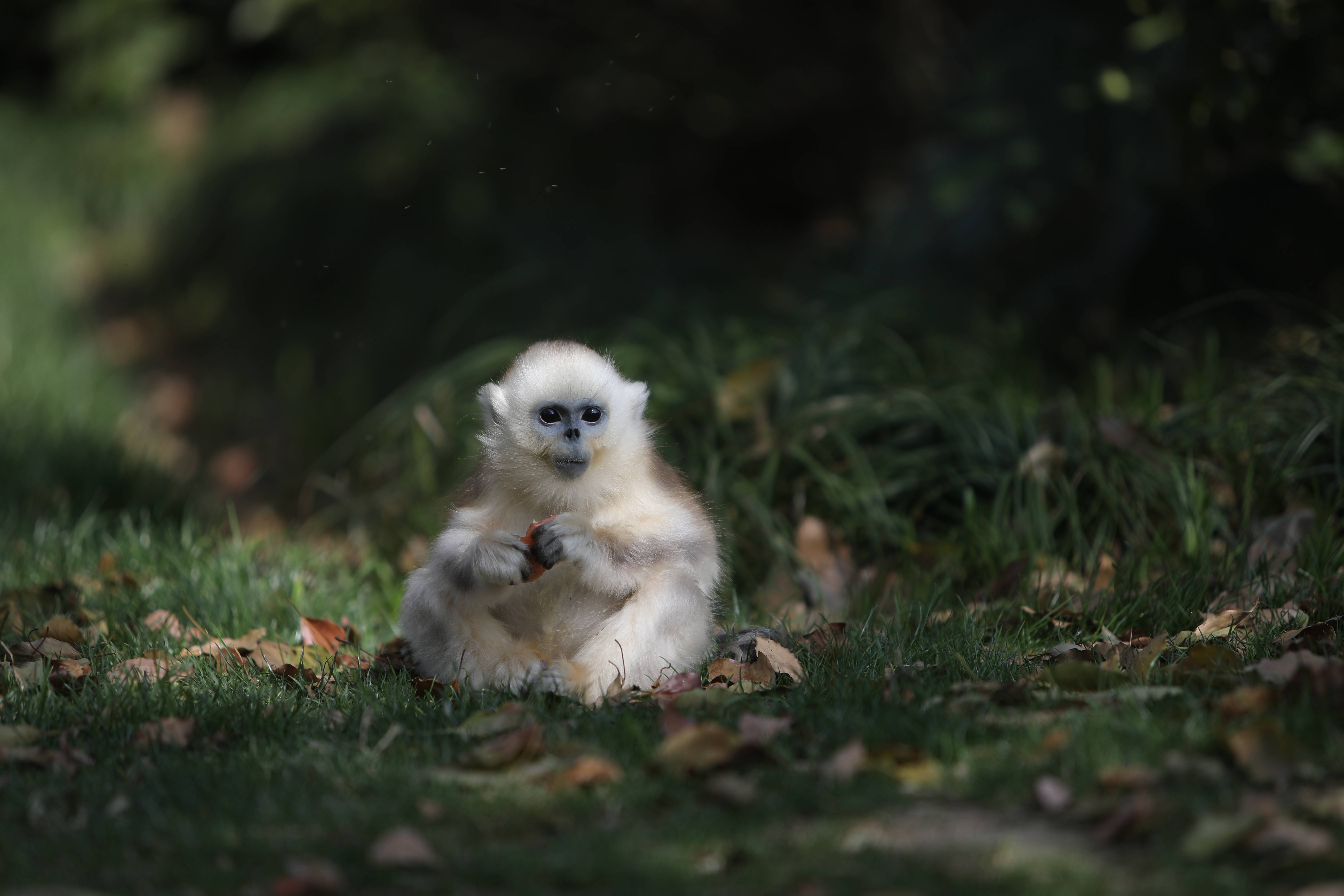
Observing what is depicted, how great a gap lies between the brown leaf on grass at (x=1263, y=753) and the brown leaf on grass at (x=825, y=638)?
4.04ft

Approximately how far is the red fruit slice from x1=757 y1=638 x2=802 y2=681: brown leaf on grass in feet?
2.05

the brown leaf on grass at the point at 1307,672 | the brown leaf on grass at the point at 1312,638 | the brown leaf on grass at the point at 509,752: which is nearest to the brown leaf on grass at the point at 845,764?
the brown leaf on grass at the point at 509,752

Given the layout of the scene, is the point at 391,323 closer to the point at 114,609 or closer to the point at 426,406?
the point at 426,406

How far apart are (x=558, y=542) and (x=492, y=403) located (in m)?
0.53

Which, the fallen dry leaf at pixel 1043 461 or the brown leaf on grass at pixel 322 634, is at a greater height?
the fallen dry leaf at pixel 1043 461

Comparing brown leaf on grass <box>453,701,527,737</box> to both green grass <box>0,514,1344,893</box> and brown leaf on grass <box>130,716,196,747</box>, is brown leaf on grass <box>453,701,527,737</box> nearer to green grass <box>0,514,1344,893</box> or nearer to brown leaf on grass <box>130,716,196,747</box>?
green grass <box>0,514,1344,893</box>

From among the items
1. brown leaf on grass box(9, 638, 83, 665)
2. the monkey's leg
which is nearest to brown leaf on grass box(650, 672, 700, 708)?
the monkey's leg

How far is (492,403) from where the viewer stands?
356 centimetres

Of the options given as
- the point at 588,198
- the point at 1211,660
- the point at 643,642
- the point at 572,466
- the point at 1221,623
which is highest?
the point at 588,198

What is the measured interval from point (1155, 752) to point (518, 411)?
1806 mm

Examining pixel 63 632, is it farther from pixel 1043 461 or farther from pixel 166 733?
pixel 1043 461

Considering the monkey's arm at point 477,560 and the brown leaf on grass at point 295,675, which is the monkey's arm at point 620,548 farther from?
the brown leaf on grass at point 295,675

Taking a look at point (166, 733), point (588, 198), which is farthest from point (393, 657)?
point (588, 198)

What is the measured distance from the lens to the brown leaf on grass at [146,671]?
3.36m
